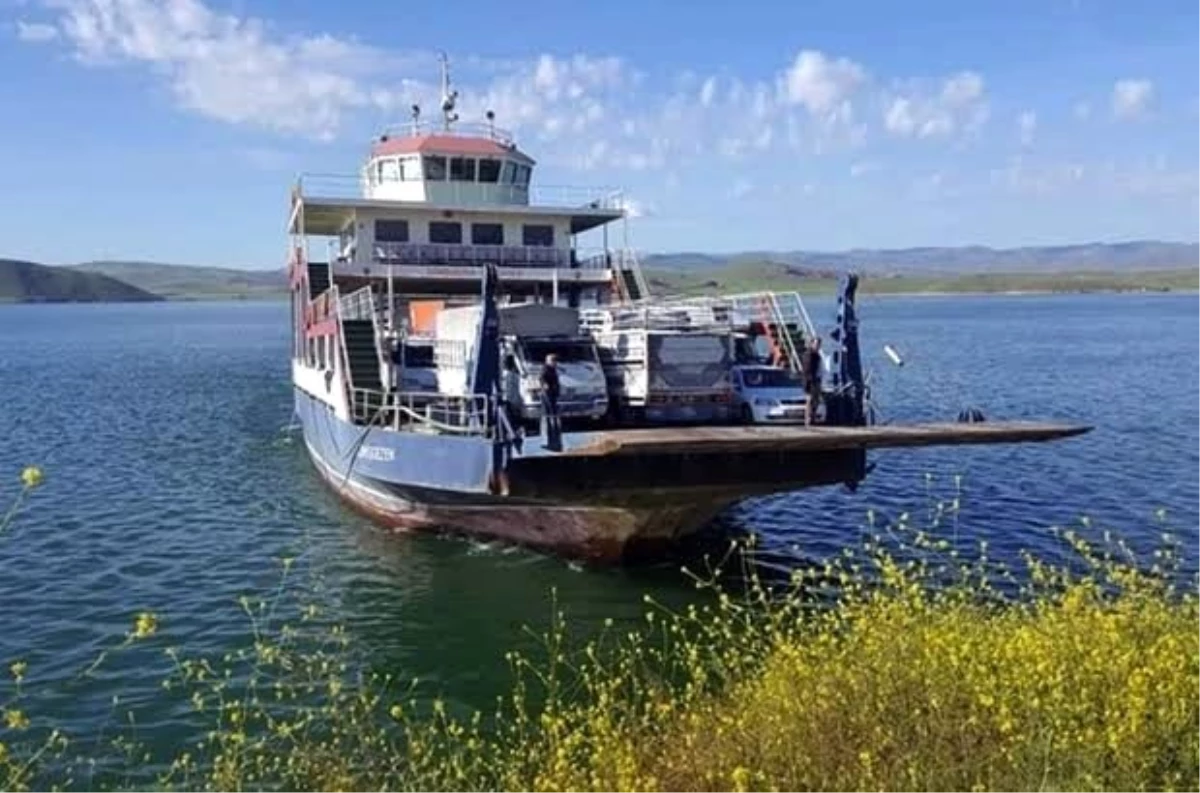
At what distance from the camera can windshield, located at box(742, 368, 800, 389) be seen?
1906 cm

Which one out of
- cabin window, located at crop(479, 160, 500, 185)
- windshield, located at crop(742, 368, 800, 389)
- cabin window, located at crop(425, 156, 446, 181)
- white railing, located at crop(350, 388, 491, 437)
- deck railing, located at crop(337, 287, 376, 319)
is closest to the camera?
white railing, located at crop(350, 388, 491, 437)

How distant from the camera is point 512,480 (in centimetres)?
1603

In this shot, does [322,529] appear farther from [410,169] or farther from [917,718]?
[917,718]

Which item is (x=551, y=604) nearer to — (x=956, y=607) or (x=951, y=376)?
(x=956, y=607)

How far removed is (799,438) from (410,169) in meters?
17.5

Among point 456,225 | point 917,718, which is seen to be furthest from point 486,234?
point 917,718

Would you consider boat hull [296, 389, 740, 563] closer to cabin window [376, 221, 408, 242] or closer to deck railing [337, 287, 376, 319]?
deck railing [337, 287, 376, 319]

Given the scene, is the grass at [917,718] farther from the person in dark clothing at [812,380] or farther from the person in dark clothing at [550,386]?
the person in dark clothing at [812,380]

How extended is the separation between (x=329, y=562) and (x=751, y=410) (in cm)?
752

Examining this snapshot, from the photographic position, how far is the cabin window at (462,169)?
2855 centimetres

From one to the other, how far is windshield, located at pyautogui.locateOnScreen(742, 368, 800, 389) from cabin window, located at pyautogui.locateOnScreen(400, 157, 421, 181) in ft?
43.1

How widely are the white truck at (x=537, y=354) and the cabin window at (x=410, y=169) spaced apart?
9.27 m

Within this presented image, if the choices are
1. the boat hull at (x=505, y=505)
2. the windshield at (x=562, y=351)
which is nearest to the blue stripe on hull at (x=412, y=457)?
the boat hull at (x=505, y=505)

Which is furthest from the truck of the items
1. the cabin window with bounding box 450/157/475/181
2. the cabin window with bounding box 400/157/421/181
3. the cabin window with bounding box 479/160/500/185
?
the cabin window with bounding box 400/157/421/181
